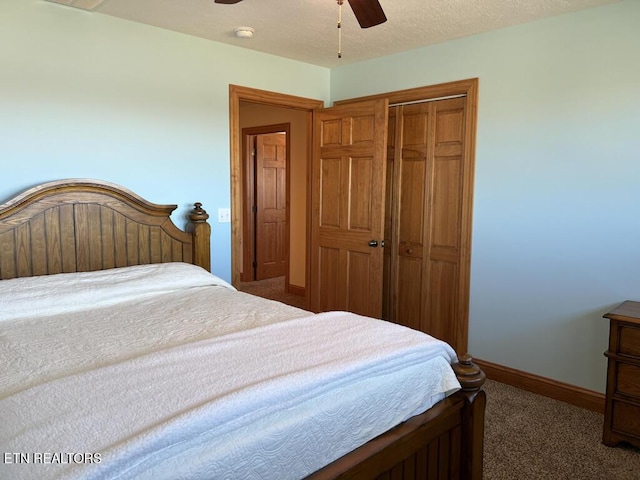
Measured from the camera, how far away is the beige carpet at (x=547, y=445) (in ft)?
7.64

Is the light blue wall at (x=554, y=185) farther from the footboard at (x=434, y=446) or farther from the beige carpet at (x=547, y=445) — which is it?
the footboard at (x=434, y=446)

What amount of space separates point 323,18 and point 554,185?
1.78 m

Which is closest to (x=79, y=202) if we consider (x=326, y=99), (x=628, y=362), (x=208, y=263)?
(x=208, y=263)

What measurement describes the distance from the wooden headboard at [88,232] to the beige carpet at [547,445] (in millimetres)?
2171

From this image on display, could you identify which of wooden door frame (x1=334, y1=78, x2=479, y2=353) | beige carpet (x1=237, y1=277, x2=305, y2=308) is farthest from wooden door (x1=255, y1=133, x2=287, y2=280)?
wooden door frame (x1=334, y1=78, x2=479, y2=353)

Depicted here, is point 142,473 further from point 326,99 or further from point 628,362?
point 326,99

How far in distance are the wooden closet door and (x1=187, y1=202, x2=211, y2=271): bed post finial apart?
1.54m

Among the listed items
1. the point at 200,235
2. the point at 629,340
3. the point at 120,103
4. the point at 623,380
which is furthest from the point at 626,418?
the point at 120,103

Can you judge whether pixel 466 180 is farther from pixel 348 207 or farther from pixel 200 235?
pixel 200 235

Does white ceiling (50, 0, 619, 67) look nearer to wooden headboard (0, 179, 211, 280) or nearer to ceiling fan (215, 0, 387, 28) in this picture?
ceiling fan (215, 0, 387, 28)

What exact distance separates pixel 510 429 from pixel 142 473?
231 cm

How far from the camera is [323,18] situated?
2.99m

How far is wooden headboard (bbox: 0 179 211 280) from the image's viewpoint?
8.80 feet

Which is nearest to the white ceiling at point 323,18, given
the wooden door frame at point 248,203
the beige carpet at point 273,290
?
the wooden door frame at point 248,203
